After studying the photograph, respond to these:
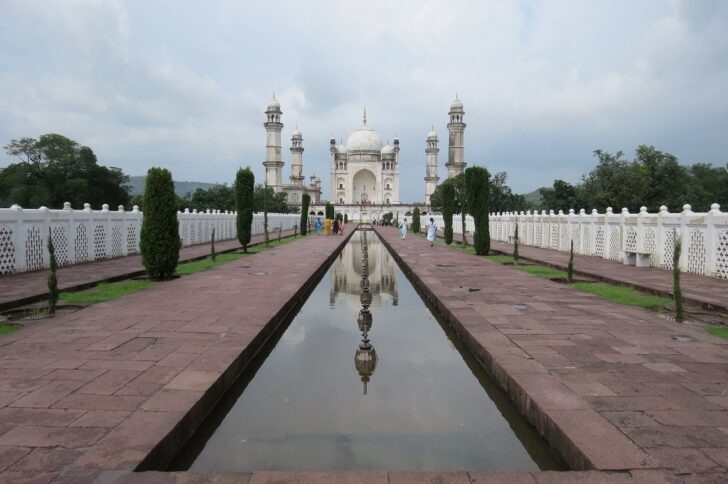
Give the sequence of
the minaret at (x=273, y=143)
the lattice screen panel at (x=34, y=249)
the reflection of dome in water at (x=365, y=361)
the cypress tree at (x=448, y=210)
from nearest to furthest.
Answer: the reflection of dome in water at (x=365, y=361) → the lattice screen panel at (x=34, y=249) → the cypress tree at (x=448, y=210) → the minaret at (x=273, y=143)

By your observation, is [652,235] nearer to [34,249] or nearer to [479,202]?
[479,202]

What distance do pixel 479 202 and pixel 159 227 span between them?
934 cm

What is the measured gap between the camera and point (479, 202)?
15.0m

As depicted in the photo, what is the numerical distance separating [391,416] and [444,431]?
0.39 meters

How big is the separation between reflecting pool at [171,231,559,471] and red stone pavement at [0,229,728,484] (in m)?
0.18

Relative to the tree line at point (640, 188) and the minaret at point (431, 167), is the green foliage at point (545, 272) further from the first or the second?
the minaret at point (431, 167)

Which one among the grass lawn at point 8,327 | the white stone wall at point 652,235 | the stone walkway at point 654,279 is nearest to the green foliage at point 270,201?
the white stone wall at point 652,235

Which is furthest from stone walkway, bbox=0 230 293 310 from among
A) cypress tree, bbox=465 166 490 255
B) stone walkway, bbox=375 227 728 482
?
cypress tree, bbox=465 166 490 255

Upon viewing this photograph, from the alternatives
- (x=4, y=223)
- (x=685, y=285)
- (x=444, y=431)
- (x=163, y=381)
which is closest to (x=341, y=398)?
(x=444, y=431)

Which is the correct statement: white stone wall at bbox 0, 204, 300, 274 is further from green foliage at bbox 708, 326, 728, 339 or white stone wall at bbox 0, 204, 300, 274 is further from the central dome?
the central dome

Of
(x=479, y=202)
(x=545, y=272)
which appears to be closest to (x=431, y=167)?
(x=479, y=202)

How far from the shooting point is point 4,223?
358 inches

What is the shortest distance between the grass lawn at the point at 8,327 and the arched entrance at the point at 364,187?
70.7 m

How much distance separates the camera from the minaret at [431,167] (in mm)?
71750
